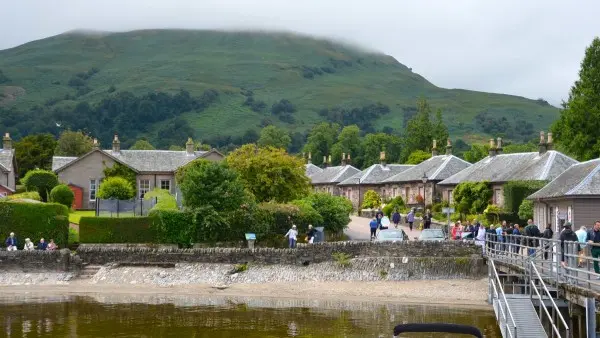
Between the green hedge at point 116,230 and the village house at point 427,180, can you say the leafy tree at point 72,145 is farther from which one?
the green hedge at point 116,230

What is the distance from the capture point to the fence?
49000 mm

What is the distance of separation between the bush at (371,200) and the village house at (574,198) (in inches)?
1296

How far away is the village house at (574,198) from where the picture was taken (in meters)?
39.8

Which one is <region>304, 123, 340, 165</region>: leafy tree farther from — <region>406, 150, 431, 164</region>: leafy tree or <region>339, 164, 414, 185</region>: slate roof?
<region>339, 164, 414, 185</region>: slate roof

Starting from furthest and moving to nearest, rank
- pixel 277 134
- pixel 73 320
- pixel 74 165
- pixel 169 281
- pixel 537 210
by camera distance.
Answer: pixel 277 134
pixel 74 165
pixel 537 210
pixel 169 281
pixel 73 320

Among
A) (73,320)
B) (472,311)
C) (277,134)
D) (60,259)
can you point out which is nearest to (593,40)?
(472,311)

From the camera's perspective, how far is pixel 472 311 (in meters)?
33.2

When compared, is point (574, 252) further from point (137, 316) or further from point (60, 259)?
point (60, 259)

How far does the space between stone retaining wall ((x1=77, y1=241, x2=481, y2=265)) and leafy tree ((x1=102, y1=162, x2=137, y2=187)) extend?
2468 centimetres

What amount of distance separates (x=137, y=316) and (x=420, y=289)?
43.9 feet

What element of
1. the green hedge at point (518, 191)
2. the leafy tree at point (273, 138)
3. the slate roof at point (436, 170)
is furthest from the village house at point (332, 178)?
the leafy tree at point (273, 138)

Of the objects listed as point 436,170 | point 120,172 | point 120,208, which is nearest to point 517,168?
point 436,170

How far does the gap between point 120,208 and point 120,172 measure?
1953 cm

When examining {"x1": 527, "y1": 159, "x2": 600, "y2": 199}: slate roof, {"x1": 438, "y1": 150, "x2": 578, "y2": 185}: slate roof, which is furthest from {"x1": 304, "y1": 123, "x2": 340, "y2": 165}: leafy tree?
{"x1": 527, "y1": 159, "x2": 600, "y2": 199}: slate roof
